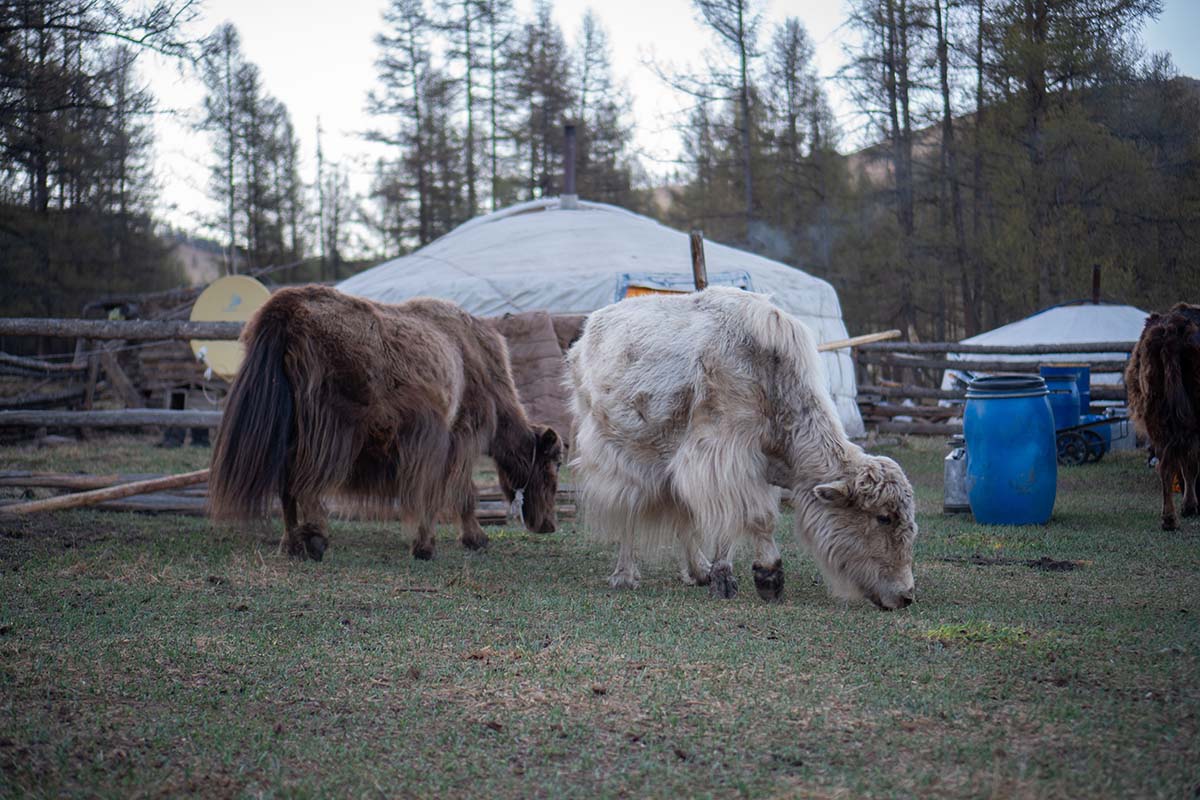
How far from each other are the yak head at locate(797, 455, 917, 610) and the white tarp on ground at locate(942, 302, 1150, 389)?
12363mm

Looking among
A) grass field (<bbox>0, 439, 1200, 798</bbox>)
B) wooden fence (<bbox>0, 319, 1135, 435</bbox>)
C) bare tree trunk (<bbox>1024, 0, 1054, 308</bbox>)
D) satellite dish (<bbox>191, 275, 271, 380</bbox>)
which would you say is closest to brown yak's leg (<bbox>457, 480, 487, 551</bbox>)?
grass field (<bbox>0, 439, 1200, 798</bbox>)

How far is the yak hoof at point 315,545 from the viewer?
5633mm

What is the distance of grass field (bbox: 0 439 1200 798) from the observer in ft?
8.07

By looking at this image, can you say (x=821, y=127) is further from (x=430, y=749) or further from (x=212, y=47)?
(x=430, y=749)

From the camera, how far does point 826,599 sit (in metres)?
4.87

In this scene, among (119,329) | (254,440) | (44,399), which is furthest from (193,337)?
(44,399)

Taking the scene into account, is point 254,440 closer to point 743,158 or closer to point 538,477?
point 538,477

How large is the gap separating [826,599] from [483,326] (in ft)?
10.8

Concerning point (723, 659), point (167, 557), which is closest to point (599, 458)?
point (723, 659)

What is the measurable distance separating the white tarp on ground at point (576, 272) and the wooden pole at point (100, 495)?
23.5ft

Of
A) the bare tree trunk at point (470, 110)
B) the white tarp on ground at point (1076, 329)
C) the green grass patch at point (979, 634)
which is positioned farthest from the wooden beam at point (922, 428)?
the bare tree trunk at point (470, 110)

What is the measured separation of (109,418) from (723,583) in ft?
21.9

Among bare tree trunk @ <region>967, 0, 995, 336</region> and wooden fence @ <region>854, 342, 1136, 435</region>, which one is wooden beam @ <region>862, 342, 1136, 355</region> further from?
bare tree trunk @ <region>967, 0, 995, 336</region>

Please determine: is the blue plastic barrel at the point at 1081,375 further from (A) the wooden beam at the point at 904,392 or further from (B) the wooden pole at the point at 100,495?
(B) the wooden pole at the point at 100,495
